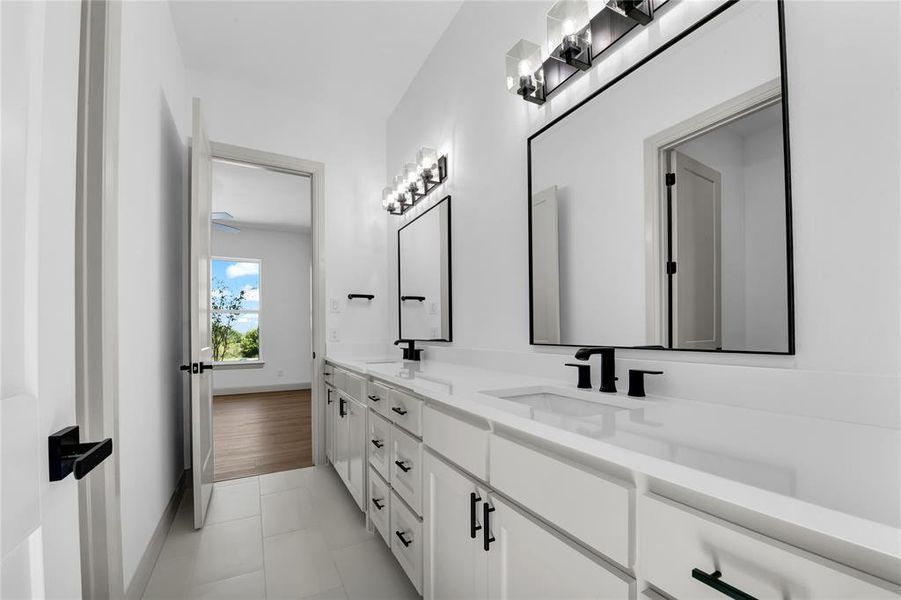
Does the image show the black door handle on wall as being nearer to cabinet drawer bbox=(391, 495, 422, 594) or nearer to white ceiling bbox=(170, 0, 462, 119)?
cabinet drawer bbox=(391, 495, 422, 594)

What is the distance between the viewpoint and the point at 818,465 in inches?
23.4

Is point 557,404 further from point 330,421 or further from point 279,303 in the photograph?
point 279,303

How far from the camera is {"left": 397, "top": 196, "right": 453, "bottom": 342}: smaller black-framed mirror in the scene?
253cm

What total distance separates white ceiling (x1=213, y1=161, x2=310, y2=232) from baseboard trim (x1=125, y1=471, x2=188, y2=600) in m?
2.86

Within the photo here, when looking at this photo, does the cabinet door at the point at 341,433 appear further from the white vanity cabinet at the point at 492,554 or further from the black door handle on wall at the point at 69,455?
the black door handle on wall at the point at 69,455

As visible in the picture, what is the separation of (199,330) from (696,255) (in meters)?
2.30

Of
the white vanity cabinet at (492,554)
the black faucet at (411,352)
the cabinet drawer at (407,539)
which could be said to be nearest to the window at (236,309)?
the black faucet at (411,352)

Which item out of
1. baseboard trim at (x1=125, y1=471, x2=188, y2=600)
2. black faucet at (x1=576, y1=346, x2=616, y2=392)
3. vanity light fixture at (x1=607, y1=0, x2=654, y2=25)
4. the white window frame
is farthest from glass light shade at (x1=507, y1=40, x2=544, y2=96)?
the white window frame

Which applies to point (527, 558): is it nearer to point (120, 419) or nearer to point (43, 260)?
point (43, 260)

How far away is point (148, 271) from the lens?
1.90 metres

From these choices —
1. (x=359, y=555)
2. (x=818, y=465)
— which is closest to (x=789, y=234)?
(x=818, y=465)

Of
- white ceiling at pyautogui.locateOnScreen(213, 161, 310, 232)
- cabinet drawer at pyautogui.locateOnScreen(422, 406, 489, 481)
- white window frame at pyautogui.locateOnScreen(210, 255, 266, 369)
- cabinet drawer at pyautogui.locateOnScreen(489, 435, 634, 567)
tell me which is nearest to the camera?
cabinet drawer at pyautogui.locateOnScreen(489, 435, 634, 567)

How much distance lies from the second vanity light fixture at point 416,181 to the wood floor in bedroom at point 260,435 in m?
2.09

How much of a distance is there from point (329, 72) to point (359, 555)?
2931 mm
